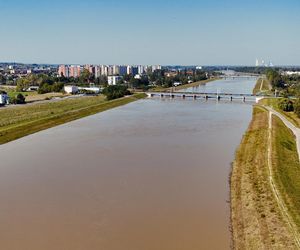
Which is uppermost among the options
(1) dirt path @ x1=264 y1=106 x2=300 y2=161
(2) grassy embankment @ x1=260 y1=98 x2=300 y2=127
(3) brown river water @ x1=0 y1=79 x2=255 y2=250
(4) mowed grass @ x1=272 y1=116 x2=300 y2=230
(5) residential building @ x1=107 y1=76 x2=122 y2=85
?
(5) residential building @ x1=107 y1=76 x2=122 y2=85

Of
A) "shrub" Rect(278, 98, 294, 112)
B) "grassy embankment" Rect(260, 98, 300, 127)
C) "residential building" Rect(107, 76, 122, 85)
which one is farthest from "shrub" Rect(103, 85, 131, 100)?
"residential building" Rect(107, 76, 122, 85)

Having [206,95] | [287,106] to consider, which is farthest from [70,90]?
[287,106]

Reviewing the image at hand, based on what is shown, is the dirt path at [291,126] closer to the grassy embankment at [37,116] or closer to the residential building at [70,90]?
the grassy embankment at [37,116]

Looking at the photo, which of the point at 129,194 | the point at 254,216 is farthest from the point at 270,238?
the point at 129,194

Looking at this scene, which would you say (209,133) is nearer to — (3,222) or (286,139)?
(286,139)

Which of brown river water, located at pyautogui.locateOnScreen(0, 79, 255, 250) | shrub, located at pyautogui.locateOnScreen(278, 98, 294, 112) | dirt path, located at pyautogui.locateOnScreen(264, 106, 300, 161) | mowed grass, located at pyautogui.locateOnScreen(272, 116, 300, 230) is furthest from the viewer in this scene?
shrub, located at pyautogui.locateOnScreen(278, 98, 294, 112)

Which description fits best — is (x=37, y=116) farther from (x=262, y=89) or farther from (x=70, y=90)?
(x=262, y=89)

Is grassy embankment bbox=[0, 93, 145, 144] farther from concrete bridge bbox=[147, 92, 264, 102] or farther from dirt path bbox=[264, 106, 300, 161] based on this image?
dirt path bbox=[264, 106, 300, 161]
